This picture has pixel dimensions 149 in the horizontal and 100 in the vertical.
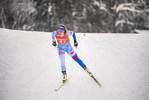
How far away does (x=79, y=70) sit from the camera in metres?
3.83

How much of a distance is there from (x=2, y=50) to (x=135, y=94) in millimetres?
5005

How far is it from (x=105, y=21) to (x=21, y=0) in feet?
30.9

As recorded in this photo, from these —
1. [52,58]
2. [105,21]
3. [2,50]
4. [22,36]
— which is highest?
[105,21]

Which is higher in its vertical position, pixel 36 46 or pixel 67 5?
pixel 67 5

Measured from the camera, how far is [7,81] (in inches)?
124

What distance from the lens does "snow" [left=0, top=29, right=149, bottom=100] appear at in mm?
2852

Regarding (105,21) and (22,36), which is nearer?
(22,36)

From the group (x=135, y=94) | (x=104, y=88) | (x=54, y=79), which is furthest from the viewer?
(x=54, y=79)

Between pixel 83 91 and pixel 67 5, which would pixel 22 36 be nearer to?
pixel 83 91

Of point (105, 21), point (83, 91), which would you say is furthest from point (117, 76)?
point (105, 21)

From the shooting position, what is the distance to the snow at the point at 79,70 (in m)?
2.85

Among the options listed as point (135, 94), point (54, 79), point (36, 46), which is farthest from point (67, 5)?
point (135, 94)

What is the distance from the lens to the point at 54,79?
3.39m

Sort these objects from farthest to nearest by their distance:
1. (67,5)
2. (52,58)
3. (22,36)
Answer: (67,5) < (22,36) < (52,58)
